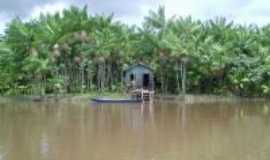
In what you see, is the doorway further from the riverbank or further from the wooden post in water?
the wooden post in water

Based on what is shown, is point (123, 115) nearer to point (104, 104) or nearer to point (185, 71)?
point (104, 104)

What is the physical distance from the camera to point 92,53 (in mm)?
30922

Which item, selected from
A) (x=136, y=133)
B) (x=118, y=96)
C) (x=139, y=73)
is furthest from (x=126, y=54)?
(x=136, y=133)

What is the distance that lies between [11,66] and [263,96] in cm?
1746

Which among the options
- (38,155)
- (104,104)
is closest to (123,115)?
(104,104)

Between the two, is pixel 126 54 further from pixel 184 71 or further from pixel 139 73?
pixel 184 71

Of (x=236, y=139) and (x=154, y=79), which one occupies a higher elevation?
A: (x=154, y=79)

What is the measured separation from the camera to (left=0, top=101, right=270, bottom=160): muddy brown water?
37.6 ft

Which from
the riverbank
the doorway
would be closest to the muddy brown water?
the riverbank

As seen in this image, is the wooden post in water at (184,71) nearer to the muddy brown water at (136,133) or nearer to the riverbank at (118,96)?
the riverbank at (118,96)

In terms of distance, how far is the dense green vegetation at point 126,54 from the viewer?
29344 millimetres

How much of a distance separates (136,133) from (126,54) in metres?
16.5

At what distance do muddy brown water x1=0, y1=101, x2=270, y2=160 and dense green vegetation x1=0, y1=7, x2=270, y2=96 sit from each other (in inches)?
259

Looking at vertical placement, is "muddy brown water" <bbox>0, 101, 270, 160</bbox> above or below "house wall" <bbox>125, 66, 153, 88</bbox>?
below
